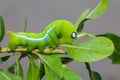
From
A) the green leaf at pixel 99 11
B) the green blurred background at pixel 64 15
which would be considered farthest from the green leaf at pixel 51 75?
the green blurred background at pixel 64 15

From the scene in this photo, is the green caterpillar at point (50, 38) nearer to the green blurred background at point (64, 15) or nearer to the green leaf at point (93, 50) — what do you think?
the green leaf at point (93, 50)

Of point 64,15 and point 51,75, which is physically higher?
point 64,15

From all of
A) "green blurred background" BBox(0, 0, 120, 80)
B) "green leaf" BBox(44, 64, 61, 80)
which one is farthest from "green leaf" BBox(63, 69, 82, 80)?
"green blurred background" BBox(0, 0, 120, 80)

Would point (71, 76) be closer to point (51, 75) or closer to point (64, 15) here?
point (51, 75)

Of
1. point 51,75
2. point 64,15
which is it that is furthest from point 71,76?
point 64,15

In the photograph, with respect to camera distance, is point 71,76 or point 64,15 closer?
point 71,76

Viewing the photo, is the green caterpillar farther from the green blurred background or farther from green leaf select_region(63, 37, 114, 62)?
the green blurred background
